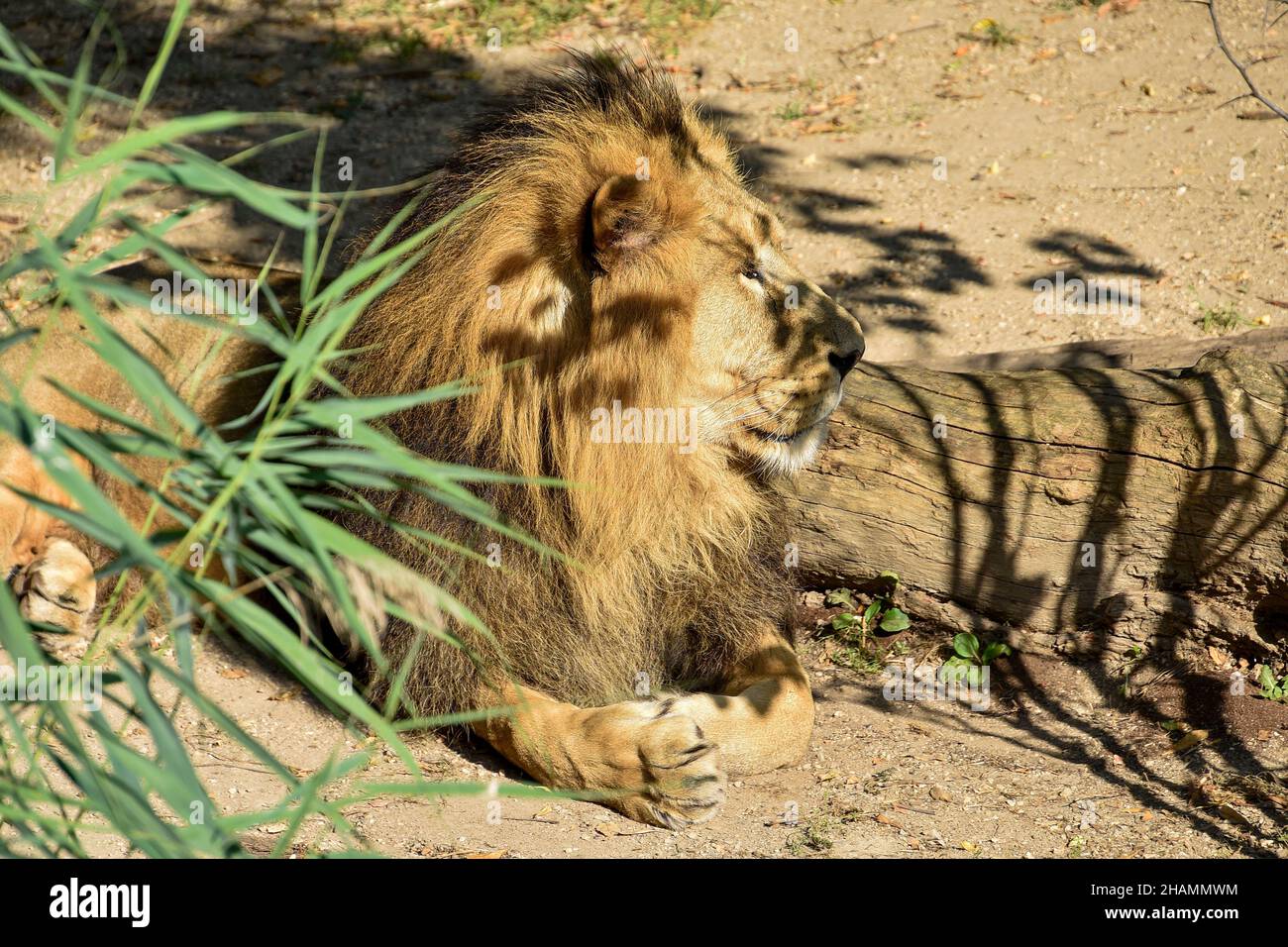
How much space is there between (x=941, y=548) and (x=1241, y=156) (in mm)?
3553

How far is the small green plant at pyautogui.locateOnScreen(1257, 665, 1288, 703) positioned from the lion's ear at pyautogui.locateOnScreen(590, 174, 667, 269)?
2.18 meters

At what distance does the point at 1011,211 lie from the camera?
20.9 ft

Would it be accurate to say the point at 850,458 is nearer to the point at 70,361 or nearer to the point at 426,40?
the point at 70,361

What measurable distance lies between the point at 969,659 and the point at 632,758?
136 centimetres

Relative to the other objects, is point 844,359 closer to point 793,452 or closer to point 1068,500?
point 793,452

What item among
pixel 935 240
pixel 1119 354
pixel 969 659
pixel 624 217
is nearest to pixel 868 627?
pixel 969 659

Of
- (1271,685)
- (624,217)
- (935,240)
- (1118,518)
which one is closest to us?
(624,217)

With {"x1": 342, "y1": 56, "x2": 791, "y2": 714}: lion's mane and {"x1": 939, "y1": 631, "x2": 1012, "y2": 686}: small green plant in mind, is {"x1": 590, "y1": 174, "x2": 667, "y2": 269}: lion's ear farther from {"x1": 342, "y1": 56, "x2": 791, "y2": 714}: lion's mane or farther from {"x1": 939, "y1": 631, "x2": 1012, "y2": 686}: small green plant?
{"x1": 939, "y1": 631, "x2": 1012, "y2": 686}: small green plant

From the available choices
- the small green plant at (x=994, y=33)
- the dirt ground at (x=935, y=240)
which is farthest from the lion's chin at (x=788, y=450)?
the small green plant at (x=994, y=33)

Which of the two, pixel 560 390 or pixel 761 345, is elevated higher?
pixel 761 345

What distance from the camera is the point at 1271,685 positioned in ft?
11.9

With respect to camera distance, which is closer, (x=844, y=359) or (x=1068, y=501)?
(x=844, y=359)
